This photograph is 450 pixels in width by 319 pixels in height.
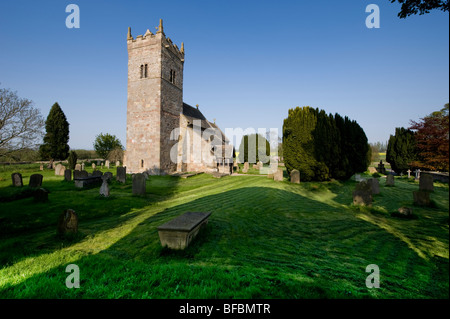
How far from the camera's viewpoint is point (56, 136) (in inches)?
1218

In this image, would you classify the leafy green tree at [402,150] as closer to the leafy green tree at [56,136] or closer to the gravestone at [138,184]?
the gravestone at [138,184]

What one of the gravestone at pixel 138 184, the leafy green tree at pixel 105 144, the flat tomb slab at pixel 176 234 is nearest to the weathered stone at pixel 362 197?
the flat tomb slab at pixel 176 234

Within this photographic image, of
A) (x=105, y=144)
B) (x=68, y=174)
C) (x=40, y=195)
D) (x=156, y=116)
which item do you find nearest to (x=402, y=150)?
(x=156, y=116)

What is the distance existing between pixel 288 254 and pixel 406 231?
3.89 meters

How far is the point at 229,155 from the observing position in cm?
2425

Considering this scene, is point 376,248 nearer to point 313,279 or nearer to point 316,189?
point 313,279

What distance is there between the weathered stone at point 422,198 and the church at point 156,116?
16.5m

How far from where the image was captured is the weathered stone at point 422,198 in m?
7.71

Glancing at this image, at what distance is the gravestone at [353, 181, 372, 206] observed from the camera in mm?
7734

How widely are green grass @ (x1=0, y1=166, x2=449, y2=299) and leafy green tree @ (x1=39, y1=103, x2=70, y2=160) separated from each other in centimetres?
2978

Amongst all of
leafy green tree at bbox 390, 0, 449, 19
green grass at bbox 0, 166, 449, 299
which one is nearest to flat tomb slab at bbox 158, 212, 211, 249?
green grass at bbox 0, 166, 449, 299

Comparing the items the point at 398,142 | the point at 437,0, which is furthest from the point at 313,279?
the point at 398,142

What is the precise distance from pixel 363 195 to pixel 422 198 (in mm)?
2375

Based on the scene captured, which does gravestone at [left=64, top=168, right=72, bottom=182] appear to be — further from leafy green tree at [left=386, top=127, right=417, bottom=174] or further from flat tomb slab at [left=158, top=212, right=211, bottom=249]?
leafy green tree at [left=386, top=127, right=417, bottom=174]
